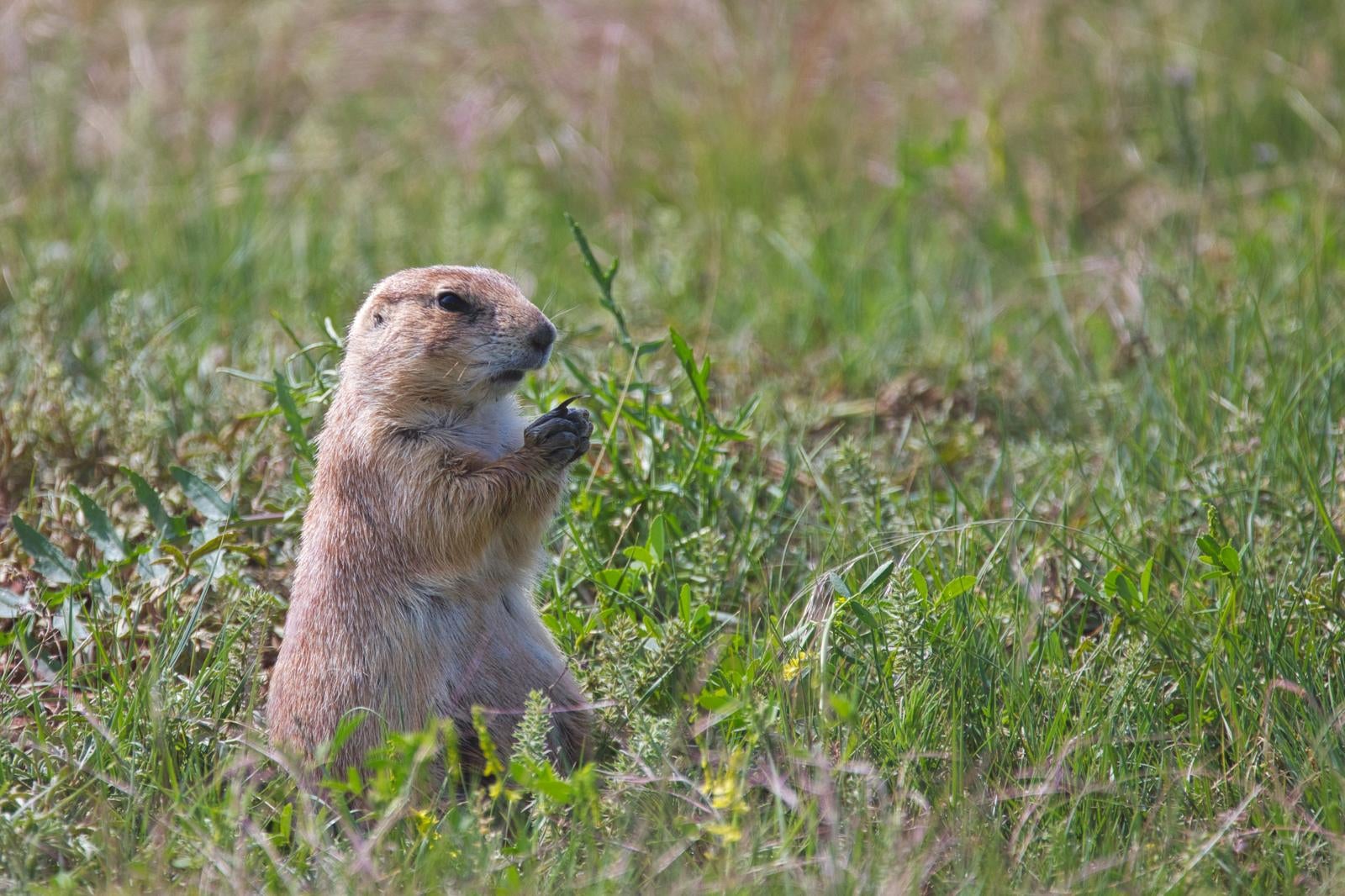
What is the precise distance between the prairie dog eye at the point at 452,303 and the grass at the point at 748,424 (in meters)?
0.58

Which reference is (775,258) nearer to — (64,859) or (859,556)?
(859,556)

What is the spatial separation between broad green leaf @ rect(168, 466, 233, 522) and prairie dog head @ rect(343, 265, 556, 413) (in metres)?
0.64

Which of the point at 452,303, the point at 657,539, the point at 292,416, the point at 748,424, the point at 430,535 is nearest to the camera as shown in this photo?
the point at 430,535

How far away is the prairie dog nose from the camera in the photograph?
140 inches

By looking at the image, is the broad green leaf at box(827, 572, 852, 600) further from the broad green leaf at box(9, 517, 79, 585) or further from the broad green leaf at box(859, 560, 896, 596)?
the broad green leaf at box(9, 517, 79, 585)

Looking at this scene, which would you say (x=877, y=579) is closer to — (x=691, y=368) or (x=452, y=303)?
(x=691, y=368)

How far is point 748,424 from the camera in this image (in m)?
4.52

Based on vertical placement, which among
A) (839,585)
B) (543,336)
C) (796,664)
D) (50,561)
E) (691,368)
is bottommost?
(796,664)

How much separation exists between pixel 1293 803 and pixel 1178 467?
142 centimetres

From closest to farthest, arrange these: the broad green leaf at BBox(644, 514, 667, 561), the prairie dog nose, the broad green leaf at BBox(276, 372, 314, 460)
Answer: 1. the prairie dog nose
2. the broad green leaf at BBox(644, 514, 667, 561)
3. the broad green leaf at BBox(276, 372, 314, 460)

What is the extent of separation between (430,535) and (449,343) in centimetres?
50

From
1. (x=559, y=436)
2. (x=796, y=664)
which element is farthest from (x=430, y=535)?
(x=796, y=664)

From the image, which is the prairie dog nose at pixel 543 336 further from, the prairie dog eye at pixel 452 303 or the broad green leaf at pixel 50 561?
the broad green leaf at pixel 50 561

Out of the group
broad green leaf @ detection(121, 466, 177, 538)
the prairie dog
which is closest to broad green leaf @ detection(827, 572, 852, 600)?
the prairie dog
